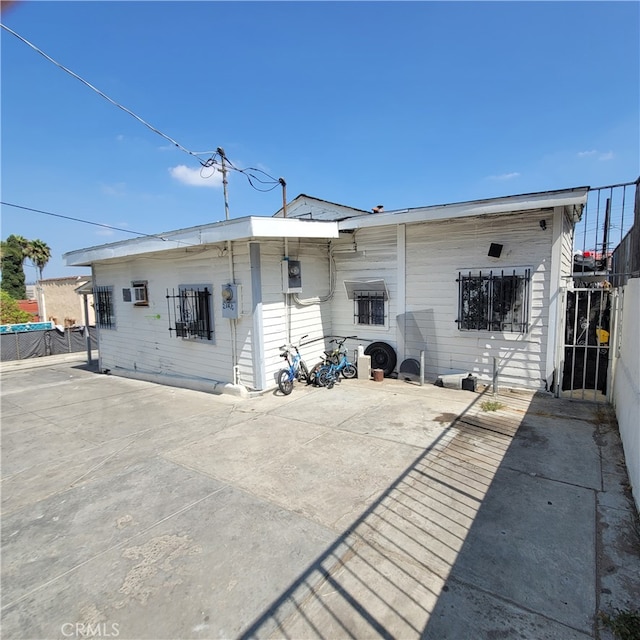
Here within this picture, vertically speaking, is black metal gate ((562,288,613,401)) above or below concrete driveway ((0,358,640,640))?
above

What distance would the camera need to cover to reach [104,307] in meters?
10.3

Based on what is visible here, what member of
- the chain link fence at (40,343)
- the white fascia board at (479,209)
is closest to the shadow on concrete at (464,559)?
the white fascia board at (479,209)

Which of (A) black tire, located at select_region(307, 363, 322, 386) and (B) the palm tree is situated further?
(B) the palm tree

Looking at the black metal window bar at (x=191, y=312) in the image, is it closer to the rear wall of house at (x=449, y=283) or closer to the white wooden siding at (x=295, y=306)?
the white wooden siding at (x=295, y=306)

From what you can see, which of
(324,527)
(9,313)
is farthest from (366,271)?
(9,313)

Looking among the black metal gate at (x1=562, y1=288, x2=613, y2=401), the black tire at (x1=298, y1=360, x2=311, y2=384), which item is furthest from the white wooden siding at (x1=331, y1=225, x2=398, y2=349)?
the black metal gate at (x1=562, y1=288, x2=613, y2=401)

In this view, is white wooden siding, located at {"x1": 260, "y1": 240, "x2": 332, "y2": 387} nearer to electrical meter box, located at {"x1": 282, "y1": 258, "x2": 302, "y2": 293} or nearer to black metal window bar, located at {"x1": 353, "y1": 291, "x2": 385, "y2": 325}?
electrical meter box, located at {"x1": 282, "y1": 258, "x2": 302, "y2": 293}

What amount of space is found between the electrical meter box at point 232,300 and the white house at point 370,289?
0.02 metres

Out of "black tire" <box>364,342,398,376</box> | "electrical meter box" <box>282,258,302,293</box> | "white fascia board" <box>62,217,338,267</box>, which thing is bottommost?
"black tire" <box>364,342,398,376</box>

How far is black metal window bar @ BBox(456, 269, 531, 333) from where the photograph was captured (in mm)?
6094

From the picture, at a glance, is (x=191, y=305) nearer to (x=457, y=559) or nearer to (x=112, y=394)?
(x=112, y=394)

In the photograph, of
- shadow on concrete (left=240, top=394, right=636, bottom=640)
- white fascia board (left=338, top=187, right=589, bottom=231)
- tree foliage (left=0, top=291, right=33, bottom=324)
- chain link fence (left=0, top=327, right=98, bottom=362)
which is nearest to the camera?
shadow on concrete (left=240, top=394, right=636, bottom=640)

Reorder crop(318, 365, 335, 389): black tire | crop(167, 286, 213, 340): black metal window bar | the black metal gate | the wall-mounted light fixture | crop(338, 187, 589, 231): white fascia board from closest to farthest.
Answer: crop(338, 187, 589, 231): white fascia board < the black metal gate < the wall-mounted light fixture < crop(318, 365, 335, 389): black tire < crop(167, 286, 213, 340): black metal window bar

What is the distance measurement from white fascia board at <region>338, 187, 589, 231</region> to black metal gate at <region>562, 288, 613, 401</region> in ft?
4.67
